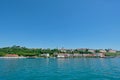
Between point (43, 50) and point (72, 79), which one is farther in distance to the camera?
point (43, 50)

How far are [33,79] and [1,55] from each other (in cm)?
13058

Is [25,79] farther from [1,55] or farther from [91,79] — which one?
[1,55]

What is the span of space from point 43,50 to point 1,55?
46.5m

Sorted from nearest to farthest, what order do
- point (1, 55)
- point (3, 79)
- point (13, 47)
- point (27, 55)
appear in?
1. point (3, 79)
2. point (1, 55)
3. point (27, 55)
4. point (13, 47)

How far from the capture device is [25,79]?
2517 cm

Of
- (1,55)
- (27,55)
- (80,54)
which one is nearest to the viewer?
(1,55)

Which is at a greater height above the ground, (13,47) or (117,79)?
(13,47)

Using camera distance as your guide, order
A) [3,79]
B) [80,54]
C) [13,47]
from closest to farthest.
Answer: [3,79] < [80,54] < [13,47]

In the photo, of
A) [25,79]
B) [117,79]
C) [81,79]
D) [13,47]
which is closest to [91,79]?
[81,79]

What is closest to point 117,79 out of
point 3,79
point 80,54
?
point 3,79

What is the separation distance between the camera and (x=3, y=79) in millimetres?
25125

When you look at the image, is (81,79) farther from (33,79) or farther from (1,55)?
(1,55)

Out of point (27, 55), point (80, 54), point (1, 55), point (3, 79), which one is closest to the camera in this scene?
point (3, 79)

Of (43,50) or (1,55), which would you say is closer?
(1,55)
